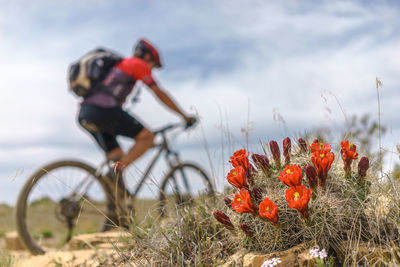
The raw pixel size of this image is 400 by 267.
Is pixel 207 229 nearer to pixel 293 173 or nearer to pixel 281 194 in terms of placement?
pixel 281 194

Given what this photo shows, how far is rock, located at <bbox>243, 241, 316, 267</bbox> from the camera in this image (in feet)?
8.63

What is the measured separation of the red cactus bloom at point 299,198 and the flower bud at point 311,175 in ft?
0.52

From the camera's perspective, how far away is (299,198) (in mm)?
2523

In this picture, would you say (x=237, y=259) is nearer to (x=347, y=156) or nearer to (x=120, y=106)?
(x=347, y=156)

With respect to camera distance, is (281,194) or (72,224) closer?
(281,194)

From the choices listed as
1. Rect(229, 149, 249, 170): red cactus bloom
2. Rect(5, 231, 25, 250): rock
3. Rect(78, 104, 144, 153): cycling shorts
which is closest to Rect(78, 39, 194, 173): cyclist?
Rect(78, 104, 144, 153): cycling shorts

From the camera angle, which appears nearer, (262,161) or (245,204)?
(245,204)

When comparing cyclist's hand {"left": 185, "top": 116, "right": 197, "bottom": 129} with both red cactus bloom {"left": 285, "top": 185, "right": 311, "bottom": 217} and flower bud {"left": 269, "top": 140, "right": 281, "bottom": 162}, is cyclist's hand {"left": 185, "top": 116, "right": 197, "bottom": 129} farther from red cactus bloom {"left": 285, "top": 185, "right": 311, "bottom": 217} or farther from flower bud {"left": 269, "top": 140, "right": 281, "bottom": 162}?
red cactus bloom {"left": 285, "top": 185, "right": 311, "bottom": 217}

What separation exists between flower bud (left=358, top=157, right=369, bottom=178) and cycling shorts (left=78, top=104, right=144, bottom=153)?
3419mm

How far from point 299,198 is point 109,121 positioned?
358 centimetres

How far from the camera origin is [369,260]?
2.66 m

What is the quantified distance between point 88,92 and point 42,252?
216cm

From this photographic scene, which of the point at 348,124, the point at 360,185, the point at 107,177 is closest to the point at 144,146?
the point at 107,177

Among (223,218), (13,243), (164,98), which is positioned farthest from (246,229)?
(13,243)
